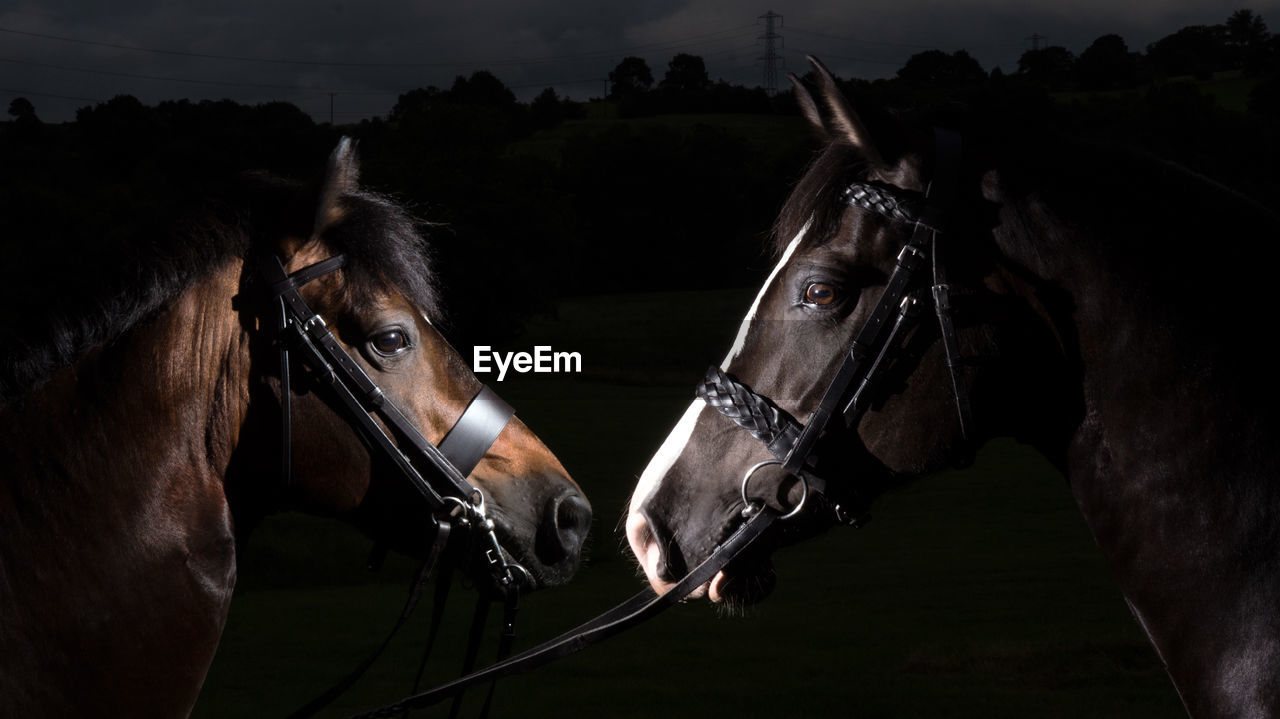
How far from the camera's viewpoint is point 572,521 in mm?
3139

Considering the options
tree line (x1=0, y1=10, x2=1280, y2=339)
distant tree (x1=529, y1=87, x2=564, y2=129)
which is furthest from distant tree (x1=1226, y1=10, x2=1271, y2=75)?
distant tree (x1=529, y1=87, x2=564, y2=129)

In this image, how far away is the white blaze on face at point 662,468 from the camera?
2438 millimetres

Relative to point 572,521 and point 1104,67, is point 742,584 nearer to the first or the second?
point 572,521

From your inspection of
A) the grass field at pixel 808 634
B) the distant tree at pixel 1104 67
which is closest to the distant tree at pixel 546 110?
the distant tree at pixel 1104 67

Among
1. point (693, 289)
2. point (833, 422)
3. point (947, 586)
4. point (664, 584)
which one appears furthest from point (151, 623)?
point (693, 289)

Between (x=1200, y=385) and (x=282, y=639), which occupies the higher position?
(x=1200, y=385)

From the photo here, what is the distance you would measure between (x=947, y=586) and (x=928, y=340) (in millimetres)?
8517

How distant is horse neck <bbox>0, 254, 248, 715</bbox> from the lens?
100 inches

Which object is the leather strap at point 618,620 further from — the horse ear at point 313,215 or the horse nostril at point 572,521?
the horse ear at point 313,215

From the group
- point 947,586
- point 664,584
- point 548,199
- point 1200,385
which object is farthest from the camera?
point 548,199

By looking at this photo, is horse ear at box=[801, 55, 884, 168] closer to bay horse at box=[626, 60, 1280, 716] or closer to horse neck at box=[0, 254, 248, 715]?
bay horse at box=[626, 60, 1280, 716]

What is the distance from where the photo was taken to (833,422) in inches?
93.0

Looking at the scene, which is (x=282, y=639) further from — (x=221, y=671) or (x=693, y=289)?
(x=693, y=289)

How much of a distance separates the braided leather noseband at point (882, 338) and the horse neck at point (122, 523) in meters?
1.37
